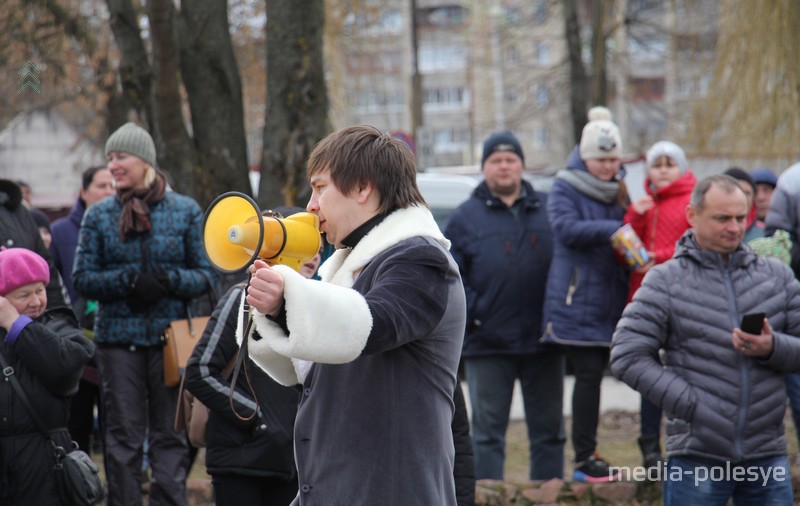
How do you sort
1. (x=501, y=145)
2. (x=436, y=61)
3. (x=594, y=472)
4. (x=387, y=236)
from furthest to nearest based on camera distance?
(x=436, y=61) < (x=501, y=145) < (x=594, y=472) < (x=387, y=236)

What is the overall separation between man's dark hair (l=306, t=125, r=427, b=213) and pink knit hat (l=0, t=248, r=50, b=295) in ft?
7.21

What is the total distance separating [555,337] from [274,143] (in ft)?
8.88

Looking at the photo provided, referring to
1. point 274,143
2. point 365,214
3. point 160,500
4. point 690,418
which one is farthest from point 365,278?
point 274,143

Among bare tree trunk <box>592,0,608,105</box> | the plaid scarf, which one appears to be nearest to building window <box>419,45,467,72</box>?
bare tree trunk <box>592,0,608,105</box>

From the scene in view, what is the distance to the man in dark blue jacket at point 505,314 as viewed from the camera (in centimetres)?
688

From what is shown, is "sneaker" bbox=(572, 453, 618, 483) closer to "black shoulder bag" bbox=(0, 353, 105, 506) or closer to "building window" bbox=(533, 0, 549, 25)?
"black shoulder bag" bbox=(0, 353, 105, 506)

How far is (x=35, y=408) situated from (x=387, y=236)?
242 cm

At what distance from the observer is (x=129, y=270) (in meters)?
6.17

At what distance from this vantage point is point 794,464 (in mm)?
6867

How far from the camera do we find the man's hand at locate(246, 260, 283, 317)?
9.78ft

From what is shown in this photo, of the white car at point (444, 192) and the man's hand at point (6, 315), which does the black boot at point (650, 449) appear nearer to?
the man's hand at point (6, 315)

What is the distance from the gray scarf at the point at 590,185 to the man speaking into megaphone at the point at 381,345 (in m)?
3.88

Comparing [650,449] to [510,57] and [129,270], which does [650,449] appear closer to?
[129,270]

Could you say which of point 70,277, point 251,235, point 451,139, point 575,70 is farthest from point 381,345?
point 451,139
